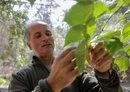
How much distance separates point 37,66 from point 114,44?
2.97ft

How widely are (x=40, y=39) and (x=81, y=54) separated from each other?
3.14 ft

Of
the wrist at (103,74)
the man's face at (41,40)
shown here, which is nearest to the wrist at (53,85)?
the wrist at (103,74)

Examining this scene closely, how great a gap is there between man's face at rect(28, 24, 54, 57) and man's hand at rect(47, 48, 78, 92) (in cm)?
56

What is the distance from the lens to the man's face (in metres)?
1.19

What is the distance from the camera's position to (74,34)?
27cm

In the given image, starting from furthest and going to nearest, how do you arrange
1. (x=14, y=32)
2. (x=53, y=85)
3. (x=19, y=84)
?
(x=14, y=32), (x=19, y=84), (x=53, y=85)

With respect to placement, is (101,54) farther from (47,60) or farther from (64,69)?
(47,60)

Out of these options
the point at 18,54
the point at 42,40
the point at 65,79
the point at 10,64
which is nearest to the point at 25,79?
the point at 42,40

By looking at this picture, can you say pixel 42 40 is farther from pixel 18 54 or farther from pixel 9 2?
pixel 18 54

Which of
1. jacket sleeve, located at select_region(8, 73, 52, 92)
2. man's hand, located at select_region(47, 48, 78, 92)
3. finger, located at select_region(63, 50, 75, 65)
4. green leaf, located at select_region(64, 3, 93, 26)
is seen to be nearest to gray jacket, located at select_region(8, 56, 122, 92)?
jacket sleeve, located at select_region(8, 73, 52, 92)

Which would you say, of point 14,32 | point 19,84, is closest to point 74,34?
point 19,84

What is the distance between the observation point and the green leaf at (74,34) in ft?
0.87

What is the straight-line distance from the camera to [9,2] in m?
6.05

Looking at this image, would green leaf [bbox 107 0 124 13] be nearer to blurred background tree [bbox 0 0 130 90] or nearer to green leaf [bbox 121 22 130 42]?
green leaf [bbox 121 22 130 42]
